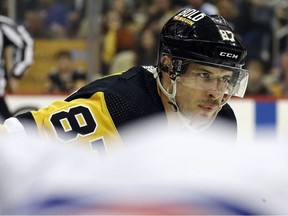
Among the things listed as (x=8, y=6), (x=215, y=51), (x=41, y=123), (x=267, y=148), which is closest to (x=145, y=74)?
(x=215, y=51)

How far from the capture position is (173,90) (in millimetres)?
2541

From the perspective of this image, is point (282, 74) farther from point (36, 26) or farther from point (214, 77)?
point (214, 77)

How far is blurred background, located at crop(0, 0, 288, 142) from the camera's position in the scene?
20.9 ft

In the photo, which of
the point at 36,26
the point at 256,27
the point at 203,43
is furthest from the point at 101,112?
the point at 256,27

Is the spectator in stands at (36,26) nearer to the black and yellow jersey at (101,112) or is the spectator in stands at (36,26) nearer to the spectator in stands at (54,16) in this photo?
the spectator in stands at (54,16)

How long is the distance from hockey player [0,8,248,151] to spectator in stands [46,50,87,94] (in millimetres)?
3799

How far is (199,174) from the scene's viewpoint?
93cm

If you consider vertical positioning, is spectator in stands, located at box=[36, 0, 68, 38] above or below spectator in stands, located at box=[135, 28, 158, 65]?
above

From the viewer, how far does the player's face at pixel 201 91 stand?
8.04ft

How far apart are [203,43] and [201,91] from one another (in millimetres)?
154

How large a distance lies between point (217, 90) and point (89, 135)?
438mm

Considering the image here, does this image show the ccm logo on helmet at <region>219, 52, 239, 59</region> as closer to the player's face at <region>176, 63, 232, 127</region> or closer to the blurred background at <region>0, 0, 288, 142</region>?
the player's face at <region>176, 63, 232, 127</region>

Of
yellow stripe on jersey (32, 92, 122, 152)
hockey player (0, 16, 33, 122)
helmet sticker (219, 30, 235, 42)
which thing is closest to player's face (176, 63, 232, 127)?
helmet sticker (219, 30, 235, 42)

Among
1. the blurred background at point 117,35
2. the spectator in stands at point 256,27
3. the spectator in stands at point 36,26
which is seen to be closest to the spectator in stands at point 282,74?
the blurred background at point 117,35
